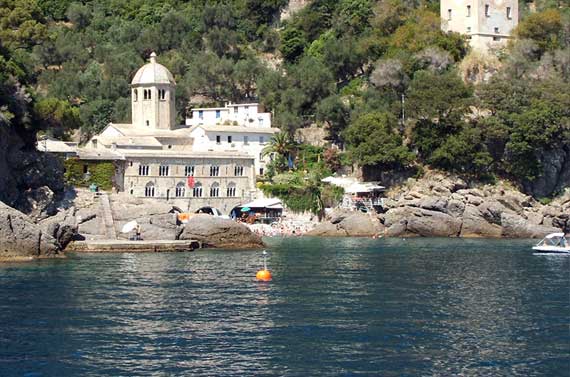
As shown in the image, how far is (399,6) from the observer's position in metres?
109

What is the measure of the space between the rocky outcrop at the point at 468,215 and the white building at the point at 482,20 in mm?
23033

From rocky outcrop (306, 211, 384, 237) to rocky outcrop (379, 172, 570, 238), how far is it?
2.63ft

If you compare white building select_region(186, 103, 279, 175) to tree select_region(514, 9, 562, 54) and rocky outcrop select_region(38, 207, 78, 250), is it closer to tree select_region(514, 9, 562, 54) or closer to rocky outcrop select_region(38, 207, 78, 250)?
tree select_region(514, 9, 562, 54)

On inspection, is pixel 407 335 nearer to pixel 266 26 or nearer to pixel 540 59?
pixel 540 59

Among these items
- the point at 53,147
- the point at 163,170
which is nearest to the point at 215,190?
the point at 163,170

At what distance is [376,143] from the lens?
279 ft

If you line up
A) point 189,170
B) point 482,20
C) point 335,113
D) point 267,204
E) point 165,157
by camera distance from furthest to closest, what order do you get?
point 482,20 < point 335,113 < point 189,170 < point 267,204 < point 165,157

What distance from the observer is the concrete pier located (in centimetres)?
6259

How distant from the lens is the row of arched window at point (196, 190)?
84.2 m

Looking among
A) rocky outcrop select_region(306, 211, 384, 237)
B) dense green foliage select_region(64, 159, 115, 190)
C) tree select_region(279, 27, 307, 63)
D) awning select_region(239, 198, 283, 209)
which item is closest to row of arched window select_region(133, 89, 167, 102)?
awning select_region(239, 198, 283, 209)

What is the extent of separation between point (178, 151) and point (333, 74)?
23.2m

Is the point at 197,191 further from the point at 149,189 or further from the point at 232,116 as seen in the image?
the point at 232,116

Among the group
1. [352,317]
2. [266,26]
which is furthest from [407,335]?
[266,26]

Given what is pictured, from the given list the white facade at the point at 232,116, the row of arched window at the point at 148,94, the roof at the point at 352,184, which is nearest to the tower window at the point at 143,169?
the row of arched window at the point at 148,94
